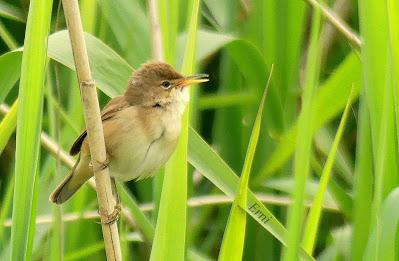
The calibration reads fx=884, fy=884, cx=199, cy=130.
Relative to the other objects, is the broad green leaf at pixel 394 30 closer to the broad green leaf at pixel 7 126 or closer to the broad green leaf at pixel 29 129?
the broad green leaf at pixel 29 129

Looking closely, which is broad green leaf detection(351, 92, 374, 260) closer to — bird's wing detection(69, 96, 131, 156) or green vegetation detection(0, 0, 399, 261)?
green vegetation detection(0, 0, 399, 261)

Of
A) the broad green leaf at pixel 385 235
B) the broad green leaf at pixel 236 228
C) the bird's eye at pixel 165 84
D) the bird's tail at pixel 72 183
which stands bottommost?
the broad green leaf at pixel 385 235

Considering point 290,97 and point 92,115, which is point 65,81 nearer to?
point 290,97

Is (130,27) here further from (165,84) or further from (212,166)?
(212,166)

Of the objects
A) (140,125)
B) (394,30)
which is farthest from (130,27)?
(394,30)

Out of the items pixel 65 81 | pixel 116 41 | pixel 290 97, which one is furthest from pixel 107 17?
pixel 290 97

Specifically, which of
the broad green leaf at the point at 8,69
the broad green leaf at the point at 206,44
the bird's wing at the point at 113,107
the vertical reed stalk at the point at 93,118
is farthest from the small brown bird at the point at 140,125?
the vertical reed stalk at the point at 93,118

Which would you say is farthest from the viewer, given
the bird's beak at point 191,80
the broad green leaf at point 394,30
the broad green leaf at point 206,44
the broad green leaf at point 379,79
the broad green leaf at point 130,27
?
the broad green leaf at point 130,27
